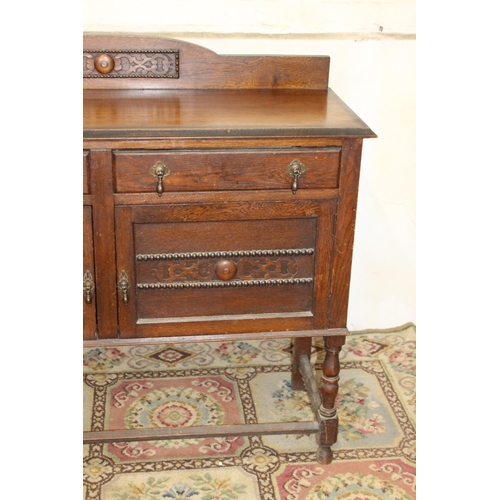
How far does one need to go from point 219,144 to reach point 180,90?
572 millimetres

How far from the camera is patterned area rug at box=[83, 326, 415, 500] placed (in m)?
2.31

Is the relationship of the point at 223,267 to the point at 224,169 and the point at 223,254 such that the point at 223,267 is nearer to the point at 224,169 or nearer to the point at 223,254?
the point at 223,254

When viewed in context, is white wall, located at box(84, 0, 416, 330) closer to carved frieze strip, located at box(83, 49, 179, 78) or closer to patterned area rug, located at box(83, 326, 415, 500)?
carved frieze strip, located at box(83, 49, 179, 78)

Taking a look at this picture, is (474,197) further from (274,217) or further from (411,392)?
(411,392)

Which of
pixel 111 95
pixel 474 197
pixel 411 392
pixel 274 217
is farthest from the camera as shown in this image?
pixel 411 392

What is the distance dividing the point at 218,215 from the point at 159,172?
0.22m

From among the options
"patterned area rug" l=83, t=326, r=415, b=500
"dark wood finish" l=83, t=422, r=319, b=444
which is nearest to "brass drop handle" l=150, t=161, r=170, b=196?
"dark wood finish" l=83, t=422, r=319, b=444

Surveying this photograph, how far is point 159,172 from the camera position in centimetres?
189

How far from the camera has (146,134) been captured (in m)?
1.86

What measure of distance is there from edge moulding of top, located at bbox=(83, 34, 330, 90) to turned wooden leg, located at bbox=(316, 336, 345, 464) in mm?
922

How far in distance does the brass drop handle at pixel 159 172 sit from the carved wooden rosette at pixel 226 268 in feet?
0.74

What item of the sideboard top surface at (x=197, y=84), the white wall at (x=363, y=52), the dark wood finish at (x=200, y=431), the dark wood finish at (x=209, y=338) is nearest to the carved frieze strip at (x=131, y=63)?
the sideboard top surface at (x=197, y=84)

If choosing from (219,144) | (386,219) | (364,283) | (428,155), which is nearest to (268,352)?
(364,283)

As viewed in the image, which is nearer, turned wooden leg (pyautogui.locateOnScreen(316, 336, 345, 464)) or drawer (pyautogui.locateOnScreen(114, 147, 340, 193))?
drawer (pyautogui.locateOnScreen(114, 147, 340, 193))
